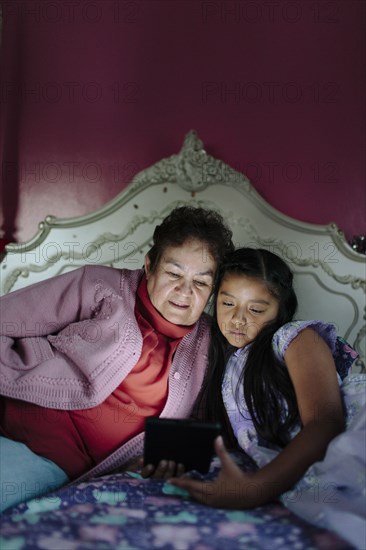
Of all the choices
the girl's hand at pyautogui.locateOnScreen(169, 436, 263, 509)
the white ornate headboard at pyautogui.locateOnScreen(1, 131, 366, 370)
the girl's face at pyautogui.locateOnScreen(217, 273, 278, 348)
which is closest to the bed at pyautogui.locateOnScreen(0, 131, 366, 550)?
the white ornate headboard at pyautogui.locateOnScreen(1, 131, 366, 370)

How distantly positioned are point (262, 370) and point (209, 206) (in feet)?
5.01

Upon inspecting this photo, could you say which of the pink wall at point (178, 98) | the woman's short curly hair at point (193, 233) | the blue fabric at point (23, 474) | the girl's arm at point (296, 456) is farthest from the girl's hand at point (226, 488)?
the pink wall at point (178, 98)

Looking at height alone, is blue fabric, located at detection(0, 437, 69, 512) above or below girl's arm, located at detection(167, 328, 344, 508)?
below

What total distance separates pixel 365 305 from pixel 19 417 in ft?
6.15

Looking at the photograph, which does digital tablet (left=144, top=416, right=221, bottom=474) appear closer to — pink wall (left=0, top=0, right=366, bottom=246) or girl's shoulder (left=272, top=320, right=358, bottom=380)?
girl's shoulder (left=272, top=320, right=358, bottom=380)

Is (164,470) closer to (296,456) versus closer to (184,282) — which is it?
(296,456)

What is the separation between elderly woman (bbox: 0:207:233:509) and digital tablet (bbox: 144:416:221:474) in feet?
0.70

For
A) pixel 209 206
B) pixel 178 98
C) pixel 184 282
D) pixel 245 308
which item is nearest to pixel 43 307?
pixel 184 282

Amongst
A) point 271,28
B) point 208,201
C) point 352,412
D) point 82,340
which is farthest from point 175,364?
point 271,28

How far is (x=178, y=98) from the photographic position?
3107 millimetres

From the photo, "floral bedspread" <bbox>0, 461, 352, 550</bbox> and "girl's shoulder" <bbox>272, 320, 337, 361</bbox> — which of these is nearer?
"floral bedspread" <bbox>0, 461, 352, 550</bbox>

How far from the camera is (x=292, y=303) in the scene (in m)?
1.71

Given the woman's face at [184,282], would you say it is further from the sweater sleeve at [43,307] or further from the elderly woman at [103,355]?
the sweater sleeve at [43,307]

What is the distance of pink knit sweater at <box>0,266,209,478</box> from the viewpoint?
155 cm
